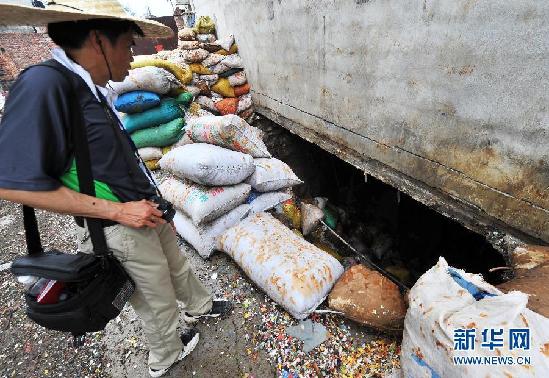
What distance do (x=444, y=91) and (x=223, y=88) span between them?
161 inches

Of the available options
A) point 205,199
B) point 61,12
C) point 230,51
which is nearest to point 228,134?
point 205,199

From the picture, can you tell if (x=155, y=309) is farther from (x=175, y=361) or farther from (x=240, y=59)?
(x=240, y=59)

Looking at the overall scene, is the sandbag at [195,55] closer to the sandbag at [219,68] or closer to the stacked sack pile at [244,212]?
the sandbag at [219,68]

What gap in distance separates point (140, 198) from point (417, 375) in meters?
1.48

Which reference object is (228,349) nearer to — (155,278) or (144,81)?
(155,278)

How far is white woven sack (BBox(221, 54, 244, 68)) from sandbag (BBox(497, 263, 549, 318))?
514 centimetres

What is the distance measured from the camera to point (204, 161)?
7.83ft

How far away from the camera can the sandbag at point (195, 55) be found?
5.14 meters

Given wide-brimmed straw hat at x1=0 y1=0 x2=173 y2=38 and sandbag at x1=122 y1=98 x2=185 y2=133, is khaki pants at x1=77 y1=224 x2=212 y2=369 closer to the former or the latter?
wide-brimmed straw hat at x1=0 y1=0 x2=173 y2=38

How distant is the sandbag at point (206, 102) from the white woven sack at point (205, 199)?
2.76 metres

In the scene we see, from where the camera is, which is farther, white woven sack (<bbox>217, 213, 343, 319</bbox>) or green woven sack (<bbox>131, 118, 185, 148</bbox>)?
green woven sack (<bbox>131, 118, 185, 148</bbox>)

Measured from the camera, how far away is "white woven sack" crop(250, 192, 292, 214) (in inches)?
110

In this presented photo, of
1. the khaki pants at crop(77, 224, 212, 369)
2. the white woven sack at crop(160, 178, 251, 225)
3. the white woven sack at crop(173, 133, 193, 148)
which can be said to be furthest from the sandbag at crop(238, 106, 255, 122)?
the khaki pants at crop(77, 224, 212, 369)

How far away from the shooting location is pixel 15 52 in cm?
977
